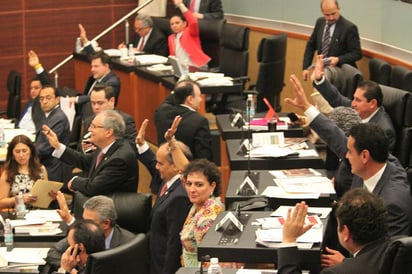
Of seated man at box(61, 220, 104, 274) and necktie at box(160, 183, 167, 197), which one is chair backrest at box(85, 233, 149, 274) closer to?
seated man at box(61, 220, 104, 274)

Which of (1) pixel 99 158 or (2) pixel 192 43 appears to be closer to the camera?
(1) pixel 99 158

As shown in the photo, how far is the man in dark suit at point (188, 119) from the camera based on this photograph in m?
7.82

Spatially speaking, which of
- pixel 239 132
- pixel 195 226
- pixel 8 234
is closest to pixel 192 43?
pixel 239 132

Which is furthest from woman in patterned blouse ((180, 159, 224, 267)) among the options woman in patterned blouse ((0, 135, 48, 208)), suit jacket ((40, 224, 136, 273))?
woman in patterned blouse ((0, 135, 48, 208))

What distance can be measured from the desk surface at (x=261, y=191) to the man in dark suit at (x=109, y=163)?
3.38ft

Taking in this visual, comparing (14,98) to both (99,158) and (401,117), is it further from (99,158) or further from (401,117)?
(401,117)

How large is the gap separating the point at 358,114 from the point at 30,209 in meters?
2.66

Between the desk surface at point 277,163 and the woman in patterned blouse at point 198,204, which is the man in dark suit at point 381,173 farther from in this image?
the desk surface at point 277,163

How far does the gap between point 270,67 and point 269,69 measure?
3 centimetres

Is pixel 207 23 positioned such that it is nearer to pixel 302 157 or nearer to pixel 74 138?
pixel 74 138

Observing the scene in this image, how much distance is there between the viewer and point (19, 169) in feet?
26.4

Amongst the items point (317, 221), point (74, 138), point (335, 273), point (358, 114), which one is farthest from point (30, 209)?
point (335, 273)

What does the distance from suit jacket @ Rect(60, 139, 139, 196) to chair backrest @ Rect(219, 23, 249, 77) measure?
11.5 ft

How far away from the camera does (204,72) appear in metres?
10.3
